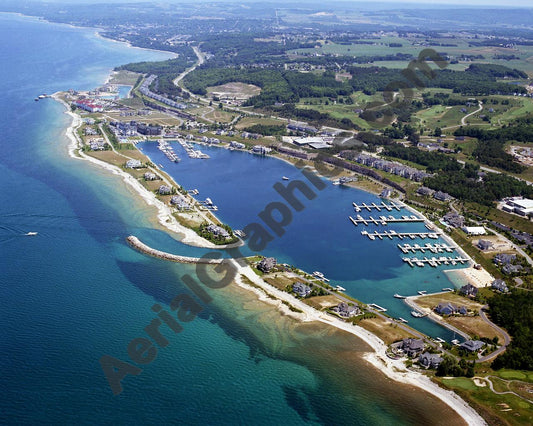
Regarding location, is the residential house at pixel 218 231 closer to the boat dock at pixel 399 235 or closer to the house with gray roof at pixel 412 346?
the boat dock at pixel 399 235

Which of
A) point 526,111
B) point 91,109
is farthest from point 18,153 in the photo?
point 526,111

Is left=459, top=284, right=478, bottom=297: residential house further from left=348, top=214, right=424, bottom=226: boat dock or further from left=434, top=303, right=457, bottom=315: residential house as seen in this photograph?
left=348, top=214, right=424, bottom=226: boat dock

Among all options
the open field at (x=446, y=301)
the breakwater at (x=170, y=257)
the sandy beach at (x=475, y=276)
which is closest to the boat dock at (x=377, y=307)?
the open field at (x=446, y=301)

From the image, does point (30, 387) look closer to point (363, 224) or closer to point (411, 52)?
point (363, 224)

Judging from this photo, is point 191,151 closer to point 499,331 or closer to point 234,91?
point 234,91

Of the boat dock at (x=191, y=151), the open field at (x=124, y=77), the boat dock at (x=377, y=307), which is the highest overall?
the boat dock at (x=377, y=307)

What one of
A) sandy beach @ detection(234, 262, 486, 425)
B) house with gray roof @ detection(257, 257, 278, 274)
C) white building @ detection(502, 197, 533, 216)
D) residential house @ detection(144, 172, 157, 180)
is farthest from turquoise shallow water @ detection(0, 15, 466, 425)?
white building @ detection(502, 197, 533, 216)

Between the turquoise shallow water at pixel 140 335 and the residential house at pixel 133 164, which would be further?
the residential house at pixel 133 164

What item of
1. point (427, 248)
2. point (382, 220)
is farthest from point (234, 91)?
point (427, 248)
